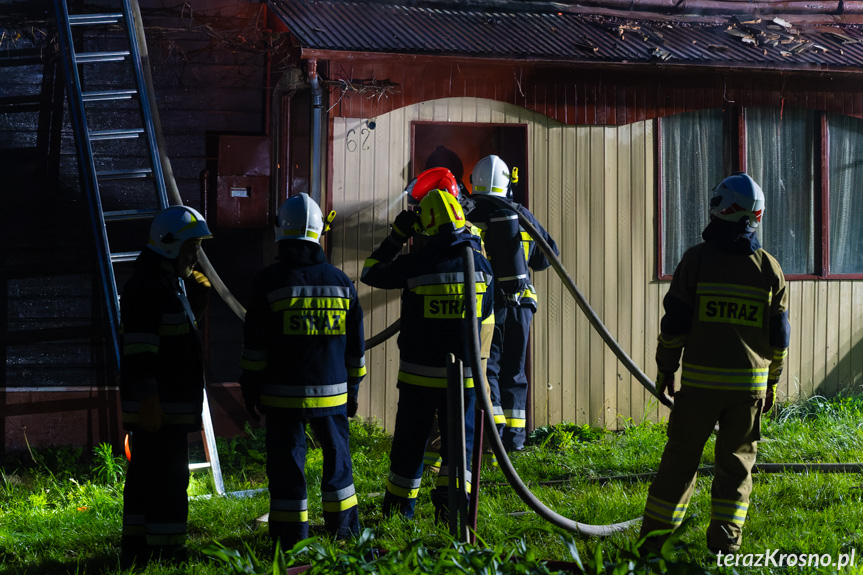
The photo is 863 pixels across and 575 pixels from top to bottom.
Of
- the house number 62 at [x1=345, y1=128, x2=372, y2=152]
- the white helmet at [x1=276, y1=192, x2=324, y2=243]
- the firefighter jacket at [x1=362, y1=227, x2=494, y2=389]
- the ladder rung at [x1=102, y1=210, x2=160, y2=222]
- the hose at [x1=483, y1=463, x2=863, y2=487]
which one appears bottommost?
the hose at [x1=483, y1=463, x2=863, y2=487]

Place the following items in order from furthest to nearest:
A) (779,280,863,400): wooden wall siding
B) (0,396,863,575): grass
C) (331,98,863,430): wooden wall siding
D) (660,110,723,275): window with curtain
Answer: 1. (779,280,863,400): wooden wall siding
2. (660,110,723,275): window with curtain
3. (331,98,863,430): wooden wall siding
4. (0,396,863,575): grass

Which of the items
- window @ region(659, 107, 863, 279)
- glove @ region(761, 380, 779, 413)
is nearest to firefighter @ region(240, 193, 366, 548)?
glove @ region(761, 380, 779, 413)

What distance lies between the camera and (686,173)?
764cm

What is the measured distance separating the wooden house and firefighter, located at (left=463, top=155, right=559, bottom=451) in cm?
68

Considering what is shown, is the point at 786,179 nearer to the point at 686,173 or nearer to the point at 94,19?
the point at 686,173

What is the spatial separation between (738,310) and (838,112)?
4616mm

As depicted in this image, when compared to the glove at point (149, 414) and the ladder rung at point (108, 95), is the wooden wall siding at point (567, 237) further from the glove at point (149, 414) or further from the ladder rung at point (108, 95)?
the glove at point (149, 414)

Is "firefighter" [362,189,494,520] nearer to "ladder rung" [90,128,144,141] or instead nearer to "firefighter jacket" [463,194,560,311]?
"firefighter jacket" [463,194,560,311]

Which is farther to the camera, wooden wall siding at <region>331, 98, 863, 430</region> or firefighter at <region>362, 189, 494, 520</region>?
wooden wall siding at <region>331, 98, 863, 430</region>

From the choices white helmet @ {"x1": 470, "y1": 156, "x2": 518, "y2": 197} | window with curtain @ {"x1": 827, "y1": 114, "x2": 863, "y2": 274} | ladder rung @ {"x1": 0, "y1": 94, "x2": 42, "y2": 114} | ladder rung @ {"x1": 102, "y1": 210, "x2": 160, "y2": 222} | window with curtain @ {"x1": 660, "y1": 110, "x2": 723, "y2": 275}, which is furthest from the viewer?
window with curtain @ {"x1": 827, "y1": 114, "x2": 863, "y2": 274}

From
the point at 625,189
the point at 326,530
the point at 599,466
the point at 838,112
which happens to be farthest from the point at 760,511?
the point at 838,112

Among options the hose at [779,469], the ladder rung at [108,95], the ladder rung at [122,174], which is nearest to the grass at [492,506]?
the hose at [779,469]

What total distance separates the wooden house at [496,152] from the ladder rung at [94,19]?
39 centimetres

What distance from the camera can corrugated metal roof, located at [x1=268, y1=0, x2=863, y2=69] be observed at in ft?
22.6
